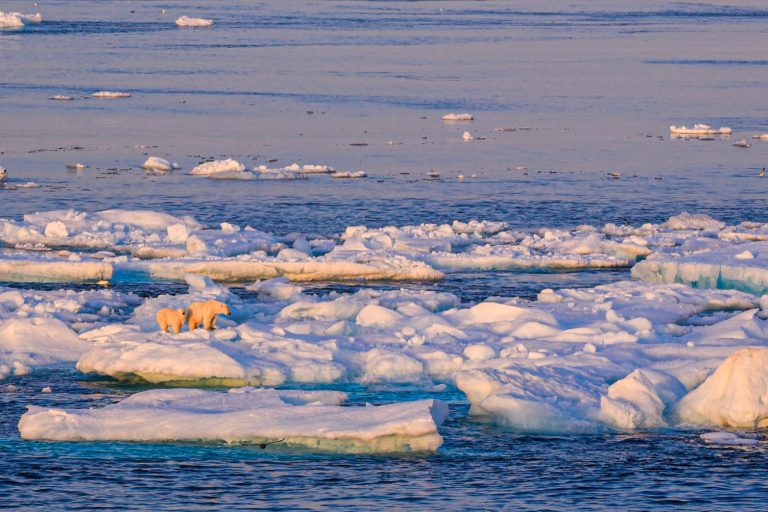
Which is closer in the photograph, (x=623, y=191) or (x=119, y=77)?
(x=623, y=191)

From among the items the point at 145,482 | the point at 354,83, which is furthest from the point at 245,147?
the point at 145,482

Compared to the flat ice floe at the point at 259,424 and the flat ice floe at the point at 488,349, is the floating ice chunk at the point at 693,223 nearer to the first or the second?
the flat ice floe at the point at 488,349

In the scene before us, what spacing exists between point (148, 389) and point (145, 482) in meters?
3.09

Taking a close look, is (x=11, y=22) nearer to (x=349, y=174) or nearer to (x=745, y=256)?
(x=349, y=174)

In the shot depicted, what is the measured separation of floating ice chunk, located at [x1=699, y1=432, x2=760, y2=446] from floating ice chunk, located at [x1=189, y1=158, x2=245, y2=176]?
749 inches

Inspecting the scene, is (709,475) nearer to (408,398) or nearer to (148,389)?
(408,398)

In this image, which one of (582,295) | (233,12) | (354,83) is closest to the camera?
(582,295)

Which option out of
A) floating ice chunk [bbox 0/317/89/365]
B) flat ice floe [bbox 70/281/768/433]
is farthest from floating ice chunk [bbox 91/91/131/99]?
floating ice chunk [bbox 0/317/89/365]

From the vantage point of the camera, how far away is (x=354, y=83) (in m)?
51.8

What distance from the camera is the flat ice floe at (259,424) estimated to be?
519 inches

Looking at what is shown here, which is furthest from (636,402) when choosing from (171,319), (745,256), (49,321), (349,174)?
(349,174)

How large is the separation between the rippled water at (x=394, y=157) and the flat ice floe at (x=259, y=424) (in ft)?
0.49

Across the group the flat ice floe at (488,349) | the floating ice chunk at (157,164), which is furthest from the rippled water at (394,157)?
the floating ice chunk at (157,164)

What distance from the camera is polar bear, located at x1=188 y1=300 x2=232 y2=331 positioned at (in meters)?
17.2
